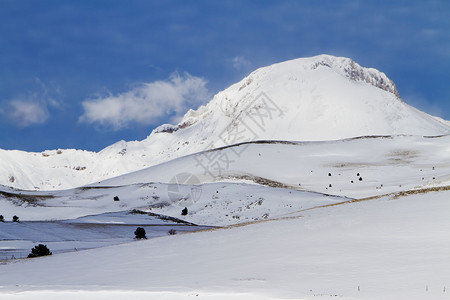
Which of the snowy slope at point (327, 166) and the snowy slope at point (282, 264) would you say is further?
the snowy slope at point (327, 166)

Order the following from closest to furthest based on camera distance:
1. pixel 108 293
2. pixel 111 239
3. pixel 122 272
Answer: pixel 108 293
pixel 122 272
pixel 111 239

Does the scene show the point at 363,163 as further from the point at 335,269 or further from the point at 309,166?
the point at 335,269

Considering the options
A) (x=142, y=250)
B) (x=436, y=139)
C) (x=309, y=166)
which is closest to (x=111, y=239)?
(x=142, y=250)

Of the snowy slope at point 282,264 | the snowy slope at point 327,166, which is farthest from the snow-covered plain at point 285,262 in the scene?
the snowy slope at point 327,166

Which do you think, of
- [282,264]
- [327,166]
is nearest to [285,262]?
[282,264]

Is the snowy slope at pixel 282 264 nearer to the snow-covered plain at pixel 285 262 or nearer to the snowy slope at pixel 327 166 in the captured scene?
the snow-covered plain at pixel 285 262

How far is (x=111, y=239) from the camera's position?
1350 inches

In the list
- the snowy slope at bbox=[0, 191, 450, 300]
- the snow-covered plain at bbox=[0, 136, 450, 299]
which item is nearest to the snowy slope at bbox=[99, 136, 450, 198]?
the snow-covered plain at bbox=[0, 136, 450, 299]

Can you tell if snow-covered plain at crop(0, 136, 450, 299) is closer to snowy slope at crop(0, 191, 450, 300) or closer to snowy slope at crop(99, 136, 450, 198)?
snowy slope at crop(0, 191, 450, 300)

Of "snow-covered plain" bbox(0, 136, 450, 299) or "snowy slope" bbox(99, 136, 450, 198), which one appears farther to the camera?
"snowy slope" bbox(99, 136, 450, 198)

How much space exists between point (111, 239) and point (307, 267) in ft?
75.8

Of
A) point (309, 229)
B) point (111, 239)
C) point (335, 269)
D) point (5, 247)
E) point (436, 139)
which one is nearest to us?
point (335, 269)

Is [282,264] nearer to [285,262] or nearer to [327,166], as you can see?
[285,262]

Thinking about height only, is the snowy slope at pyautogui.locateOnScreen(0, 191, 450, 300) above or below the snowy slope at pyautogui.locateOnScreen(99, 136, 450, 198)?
below
